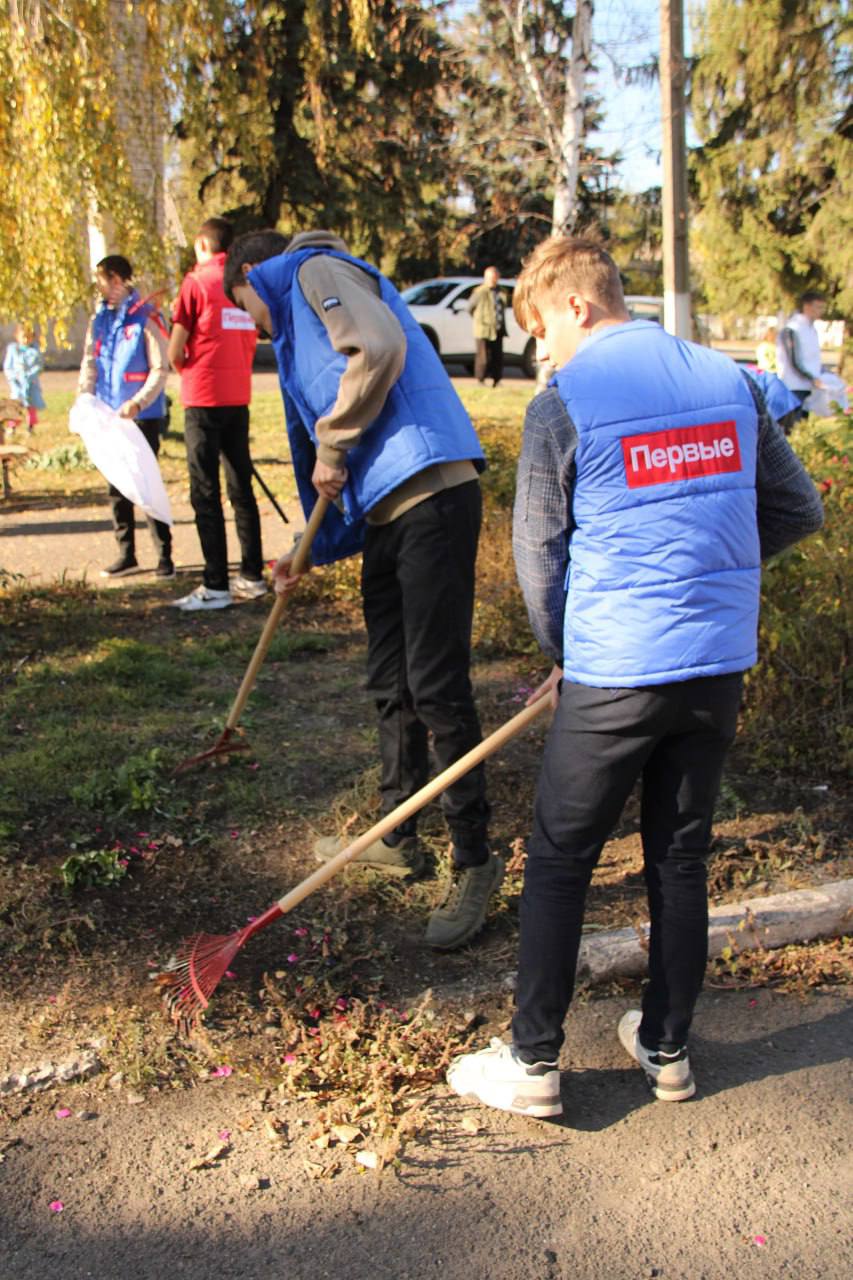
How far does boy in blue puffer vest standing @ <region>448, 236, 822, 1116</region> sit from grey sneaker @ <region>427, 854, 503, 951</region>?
72 centimetres

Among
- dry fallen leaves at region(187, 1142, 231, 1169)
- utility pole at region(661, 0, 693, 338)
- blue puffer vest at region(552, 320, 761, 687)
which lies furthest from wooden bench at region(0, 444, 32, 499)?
blue puffer vest at region(552, 320, 761, 687)

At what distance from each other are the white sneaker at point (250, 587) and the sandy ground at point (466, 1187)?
13.6 ft

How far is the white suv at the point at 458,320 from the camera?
2297 centimetres

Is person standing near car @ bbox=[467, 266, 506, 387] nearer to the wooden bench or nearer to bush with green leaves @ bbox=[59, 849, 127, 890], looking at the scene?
the wooden bench

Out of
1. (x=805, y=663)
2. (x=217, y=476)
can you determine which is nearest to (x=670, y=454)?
(x=805, y=663)

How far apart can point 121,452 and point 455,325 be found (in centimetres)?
1743

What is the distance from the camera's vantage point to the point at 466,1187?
250cm

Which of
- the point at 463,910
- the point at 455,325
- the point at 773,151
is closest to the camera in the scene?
the point at 463,910

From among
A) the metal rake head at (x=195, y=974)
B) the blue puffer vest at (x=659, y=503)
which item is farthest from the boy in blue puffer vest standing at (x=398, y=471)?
the blue puffer vest at (x=659, y=503)

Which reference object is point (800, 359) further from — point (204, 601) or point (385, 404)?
point (385, 404)

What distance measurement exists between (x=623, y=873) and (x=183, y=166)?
73.6 feet

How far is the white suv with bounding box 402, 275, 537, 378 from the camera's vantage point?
22969mm

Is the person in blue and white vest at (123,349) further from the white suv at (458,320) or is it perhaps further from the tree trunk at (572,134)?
the white suv at (458,320)

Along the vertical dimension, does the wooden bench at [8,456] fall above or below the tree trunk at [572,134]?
below
